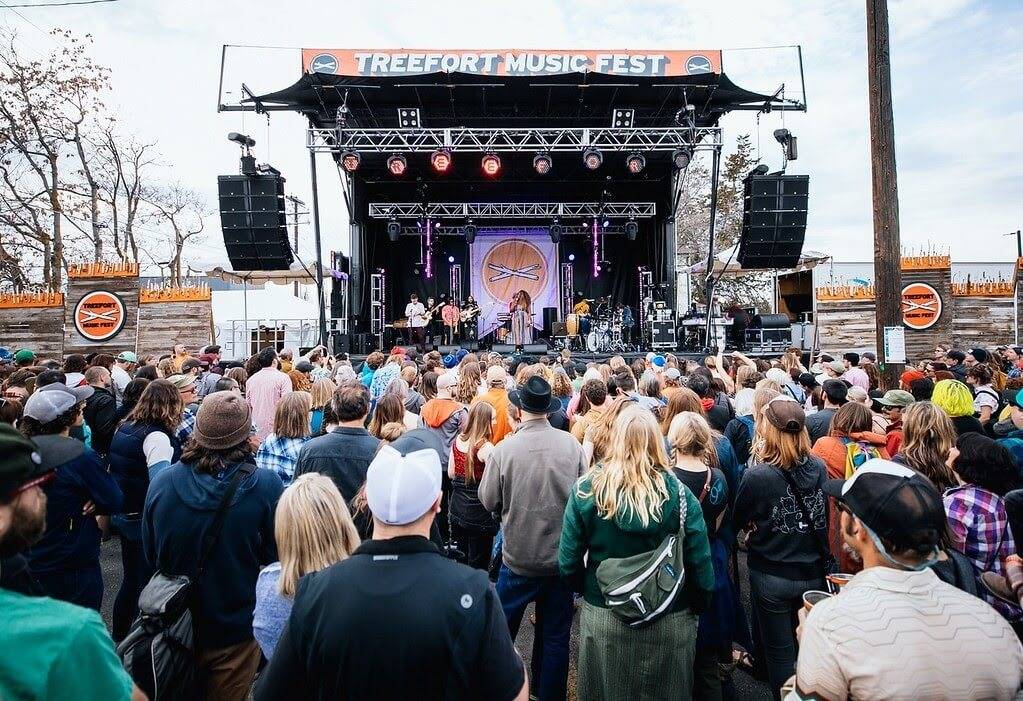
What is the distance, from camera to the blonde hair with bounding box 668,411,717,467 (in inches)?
110

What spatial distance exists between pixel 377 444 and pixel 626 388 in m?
2.18

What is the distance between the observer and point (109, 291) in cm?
1362

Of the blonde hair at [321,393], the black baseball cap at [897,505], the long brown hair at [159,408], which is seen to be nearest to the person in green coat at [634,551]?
the black baseball cap at [897,505]

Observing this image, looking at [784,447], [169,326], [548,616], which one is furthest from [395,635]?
[169,326]

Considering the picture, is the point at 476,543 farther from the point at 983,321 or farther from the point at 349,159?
the point at 983,321

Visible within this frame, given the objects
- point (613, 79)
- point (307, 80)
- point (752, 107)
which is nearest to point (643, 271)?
point (752, 107)

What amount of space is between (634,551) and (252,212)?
11.7 metres

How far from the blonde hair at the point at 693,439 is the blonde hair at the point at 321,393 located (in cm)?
284

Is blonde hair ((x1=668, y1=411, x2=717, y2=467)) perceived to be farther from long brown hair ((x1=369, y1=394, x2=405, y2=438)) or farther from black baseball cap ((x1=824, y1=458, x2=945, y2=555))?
long brown hair ((x1=369, y1=394, x2=405, y2=438))

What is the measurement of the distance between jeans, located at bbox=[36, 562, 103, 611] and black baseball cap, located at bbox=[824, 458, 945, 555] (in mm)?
3297

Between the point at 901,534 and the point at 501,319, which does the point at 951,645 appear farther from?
the point at 501,319

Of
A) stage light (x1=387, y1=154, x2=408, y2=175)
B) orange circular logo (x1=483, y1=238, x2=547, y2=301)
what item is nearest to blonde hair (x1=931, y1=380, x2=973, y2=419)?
stage light (x1=387, y1=154, x2=408, y2=175)

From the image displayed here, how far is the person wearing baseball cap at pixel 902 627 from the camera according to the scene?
48.6 inches

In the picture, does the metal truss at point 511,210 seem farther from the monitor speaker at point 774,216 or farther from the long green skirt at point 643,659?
the long green skirt at point 643,659
